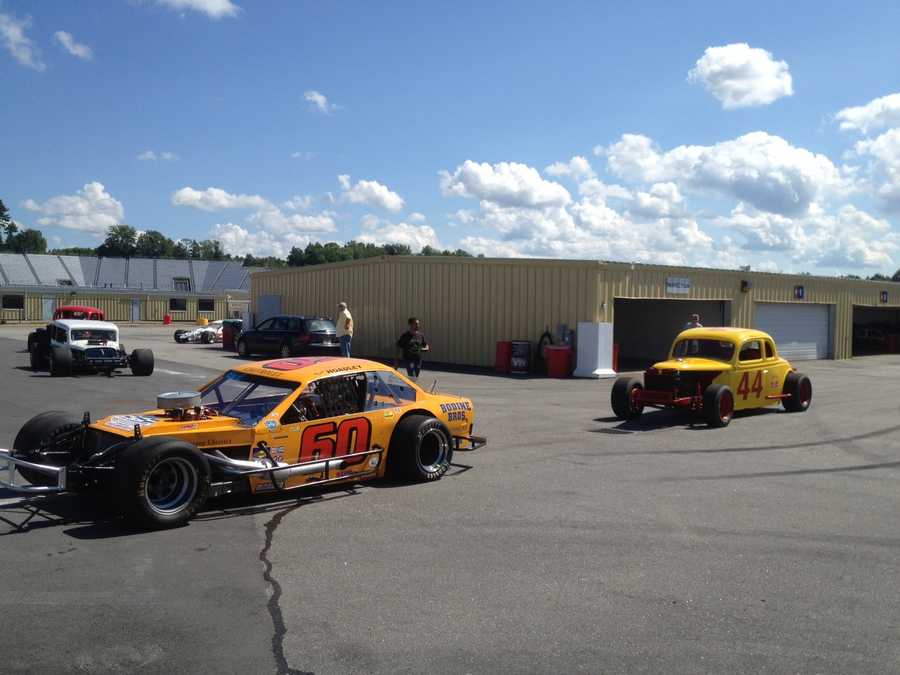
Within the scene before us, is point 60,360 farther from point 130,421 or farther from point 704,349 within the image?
point 704,349

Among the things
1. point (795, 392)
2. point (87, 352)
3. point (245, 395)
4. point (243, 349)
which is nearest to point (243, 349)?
point (243, 349)

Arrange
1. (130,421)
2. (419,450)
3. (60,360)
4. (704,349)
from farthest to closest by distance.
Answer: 1. (60,360)
2. (704,349)
3. (419,450)
4. (130,421)

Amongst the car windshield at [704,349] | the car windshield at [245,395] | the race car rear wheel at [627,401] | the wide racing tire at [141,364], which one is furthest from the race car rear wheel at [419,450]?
the wide racing tire at [141,364]

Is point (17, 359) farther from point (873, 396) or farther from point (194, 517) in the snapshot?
point (873, 396)

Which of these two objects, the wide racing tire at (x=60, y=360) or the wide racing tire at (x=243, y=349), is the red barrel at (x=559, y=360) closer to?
the wide racing tire at (x=243, y=349)

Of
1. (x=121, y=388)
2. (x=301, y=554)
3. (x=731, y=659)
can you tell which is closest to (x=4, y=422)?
(x=121, y=388)

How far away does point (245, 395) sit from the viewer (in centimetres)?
832

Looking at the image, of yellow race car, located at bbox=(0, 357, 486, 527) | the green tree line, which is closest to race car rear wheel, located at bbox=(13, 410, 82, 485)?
yellow race car, located at bbox=(0, 357, 486, 527)

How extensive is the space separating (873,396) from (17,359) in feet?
80.8

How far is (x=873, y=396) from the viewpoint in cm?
1919

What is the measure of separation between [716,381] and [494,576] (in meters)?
9.34

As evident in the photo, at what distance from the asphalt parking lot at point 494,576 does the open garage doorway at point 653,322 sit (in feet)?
68.2

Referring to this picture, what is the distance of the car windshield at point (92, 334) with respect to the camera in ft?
68.9

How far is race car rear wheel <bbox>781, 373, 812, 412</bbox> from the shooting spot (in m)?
15.5
